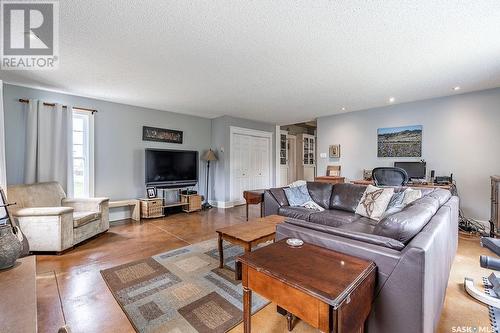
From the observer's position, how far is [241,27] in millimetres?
2010

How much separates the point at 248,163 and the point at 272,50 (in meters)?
4.12

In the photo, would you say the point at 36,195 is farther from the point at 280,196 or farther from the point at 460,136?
the point at 460,136

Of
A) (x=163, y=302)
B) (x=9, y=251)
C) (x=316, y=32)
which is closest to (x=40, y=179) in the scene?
(x=9, y=251)

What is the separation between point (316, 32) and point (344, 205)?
2.43 metres

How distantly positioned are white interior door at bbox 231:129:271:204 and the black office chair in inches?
130

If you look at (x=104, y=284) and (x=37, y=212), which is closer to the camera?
(x=104, y=284)

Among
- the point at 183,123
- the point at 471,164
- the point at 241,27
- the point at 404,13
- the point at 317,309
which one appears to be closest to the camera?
the point at 317,309

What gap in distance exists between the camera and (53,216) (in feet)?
9.10

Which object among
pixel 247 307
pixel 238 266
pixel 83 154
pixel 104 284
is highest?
pixel 83 154

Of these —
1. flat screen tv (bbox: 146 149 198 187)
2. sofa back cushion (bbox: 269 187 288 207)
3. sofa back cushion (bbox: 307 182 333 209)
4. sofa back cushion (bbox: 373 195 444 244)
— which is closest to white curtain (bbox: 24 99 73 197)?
flat screen tv (bbox: 146 149 198 187)

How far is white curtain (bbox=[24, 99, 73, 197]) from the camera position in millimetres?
3555

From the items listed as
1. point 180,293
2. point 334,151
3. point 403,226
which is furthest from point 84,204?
point 334,151

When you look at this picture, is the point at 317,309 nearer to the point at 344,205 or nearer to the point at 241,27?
the point at 241,27

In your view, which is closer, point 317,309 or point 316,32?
point 317,309
